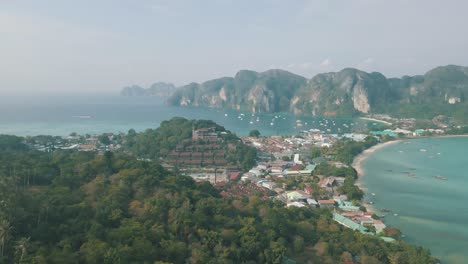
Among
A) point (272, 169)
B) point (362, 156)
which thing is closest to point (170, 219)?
point (272, 169)

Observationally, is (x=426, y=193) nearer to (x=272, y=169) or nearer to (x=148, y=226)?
(x=272, y=169)

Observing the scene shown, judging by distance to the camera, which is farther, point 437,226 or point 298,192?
point 298,192

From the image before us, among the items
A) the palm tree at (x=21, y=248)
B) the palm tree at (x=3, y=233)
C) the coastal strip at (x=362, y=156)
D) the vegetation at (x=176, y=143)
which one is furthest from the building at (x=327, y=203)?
the palm tree at (x=3, y=233)

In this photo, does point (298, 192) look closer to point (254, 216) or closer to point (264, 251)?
point (254, 216)

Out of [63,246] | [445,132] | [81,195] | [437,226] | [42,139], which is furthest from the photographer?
[445,132]

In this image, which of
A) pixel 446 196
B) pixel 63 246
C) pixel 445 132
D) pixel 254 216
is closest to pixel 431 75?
pixel 445 132

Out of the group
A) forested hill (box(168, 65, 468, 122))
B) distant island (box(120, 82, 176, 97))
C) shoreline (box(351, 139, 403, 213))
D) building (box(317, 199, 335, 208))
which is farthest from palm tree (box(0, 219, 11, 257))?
distant island (box(120, 82, 176, 97))

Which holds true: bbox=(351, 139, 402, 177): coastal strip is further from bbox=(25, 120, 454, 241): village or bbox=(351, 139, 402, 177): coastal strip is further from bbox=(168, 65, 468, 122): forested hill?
bbox=(168, 65, 468, 122): forested hill
